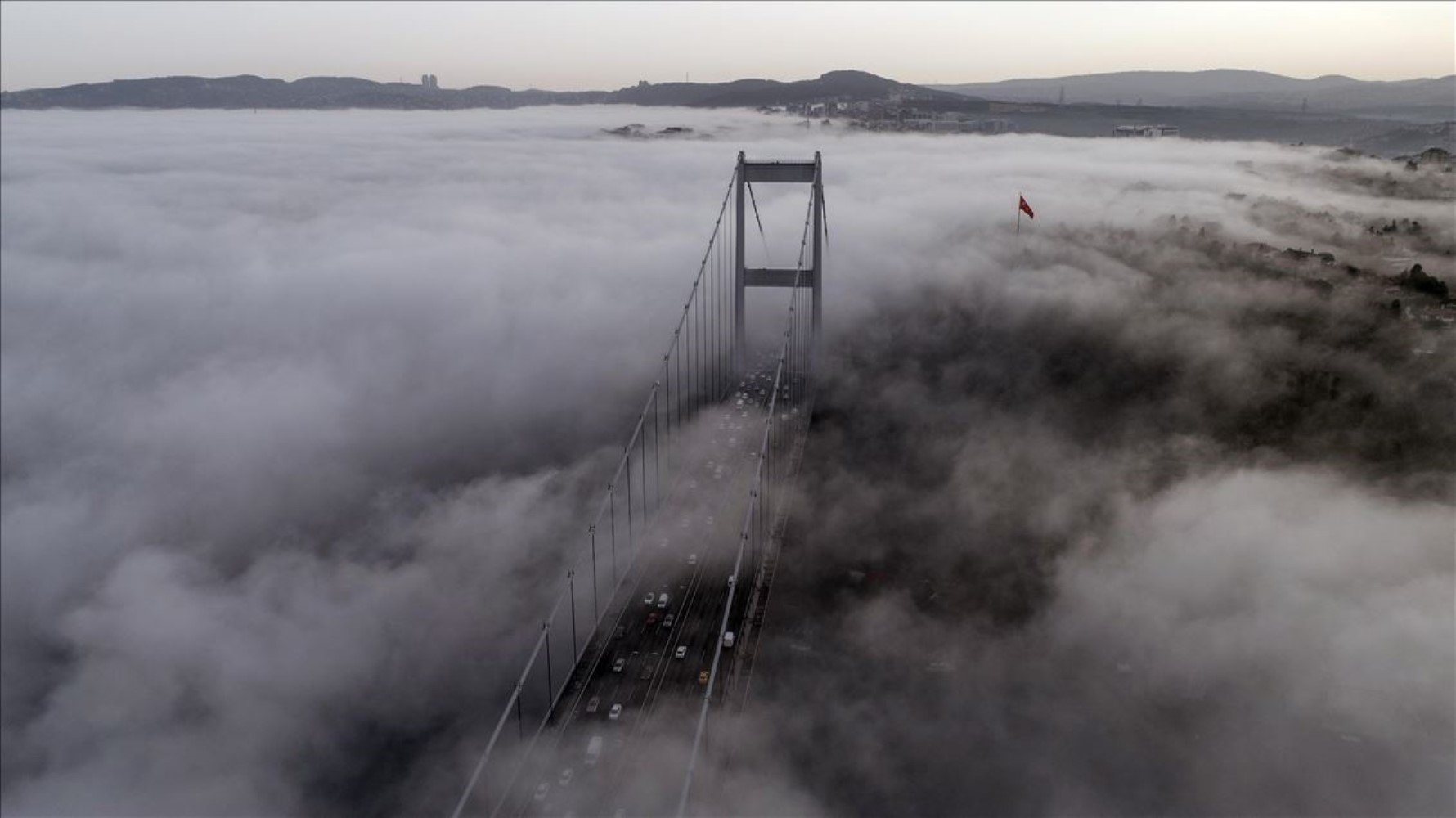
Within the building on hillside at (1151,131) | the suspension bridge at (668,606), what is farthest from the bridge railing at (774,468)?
the building on hillside at (1151,131)

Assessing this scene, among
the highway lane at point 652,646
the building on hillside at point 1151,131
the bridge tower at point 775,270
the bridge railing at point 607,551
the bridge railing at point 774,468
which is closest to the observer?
the highway lane at point 652,646

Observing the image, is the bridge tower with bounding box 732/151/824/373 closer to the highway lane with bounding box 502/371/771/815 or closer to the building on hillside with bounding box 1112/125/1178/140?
the highway lane with bounding box 502/371/771/815

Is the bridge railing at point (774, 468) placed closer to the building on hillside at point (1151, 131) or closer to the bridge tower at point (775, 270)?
the bridge tower at point (775, 270)

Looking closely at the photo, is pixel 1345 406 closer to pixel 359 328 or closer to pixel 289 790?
pixel 289 790

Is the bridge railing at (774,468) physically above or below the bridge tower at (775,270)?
below

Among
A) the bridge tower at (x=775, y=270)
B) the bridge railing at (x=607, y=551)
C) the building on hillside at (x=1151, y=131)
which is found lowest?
the bridge railing at (x=607, y=551)
